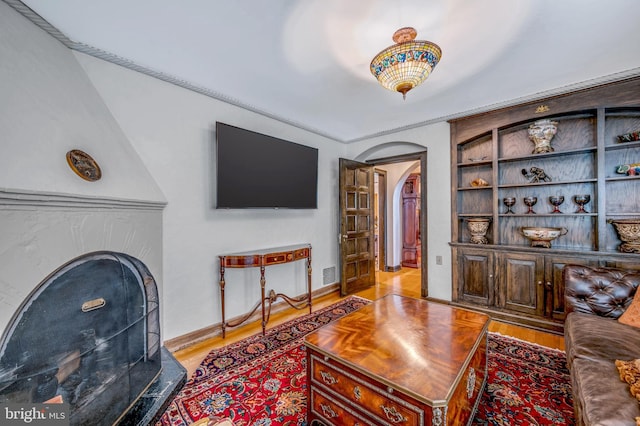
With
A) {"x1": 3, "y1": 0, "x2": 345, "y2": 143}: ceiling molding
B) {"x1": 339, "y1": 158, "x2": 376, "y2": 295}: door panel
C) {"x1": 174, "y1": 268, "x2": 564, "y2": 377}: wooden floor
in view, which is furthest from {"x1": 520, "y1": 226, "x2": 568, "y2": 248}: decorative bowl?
{"x1": 3, "y1": 0, "x2": 345, "y2": 143}: ceiling molding

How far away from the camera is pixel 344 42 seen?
190cm

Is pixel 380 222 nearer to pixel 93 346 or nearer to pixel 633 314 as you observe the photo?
pixel 633 314

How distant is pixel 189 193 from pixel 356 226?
2.52 m

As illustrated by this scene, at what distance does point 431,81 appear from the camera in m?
2.51

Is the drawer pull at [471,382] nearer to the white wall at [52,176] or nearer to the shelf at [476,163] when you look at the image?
the white wall at [52,176]

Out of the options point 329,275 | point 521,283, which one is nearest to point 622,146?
point 521,283

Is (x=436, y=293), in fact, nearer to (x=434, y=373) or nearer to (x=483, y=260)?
(x=483, y=260)

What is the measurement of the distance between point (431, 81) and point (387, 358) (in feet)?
8.05

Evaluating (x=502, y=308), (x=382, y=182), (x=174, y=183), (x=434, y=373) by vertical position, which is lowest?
(x=502, y=308)

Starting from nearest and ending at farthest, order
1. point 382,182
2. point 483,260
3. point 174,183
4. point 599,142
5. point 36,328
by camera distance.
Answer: point 36,328 < point 174,183 < point 599,142 < point 483,260 < point 382,182

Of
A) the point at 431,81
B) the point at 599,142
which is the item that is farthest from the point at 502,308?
the point at 431,81

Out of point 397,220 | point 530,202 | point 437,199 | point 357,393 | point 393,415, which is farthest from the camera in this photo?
point 397,220

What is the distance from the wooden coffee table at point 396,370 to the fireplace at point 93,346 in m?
1.10

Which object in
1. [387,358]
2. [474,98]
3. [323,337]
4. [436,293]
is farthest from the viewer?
[436,293]
